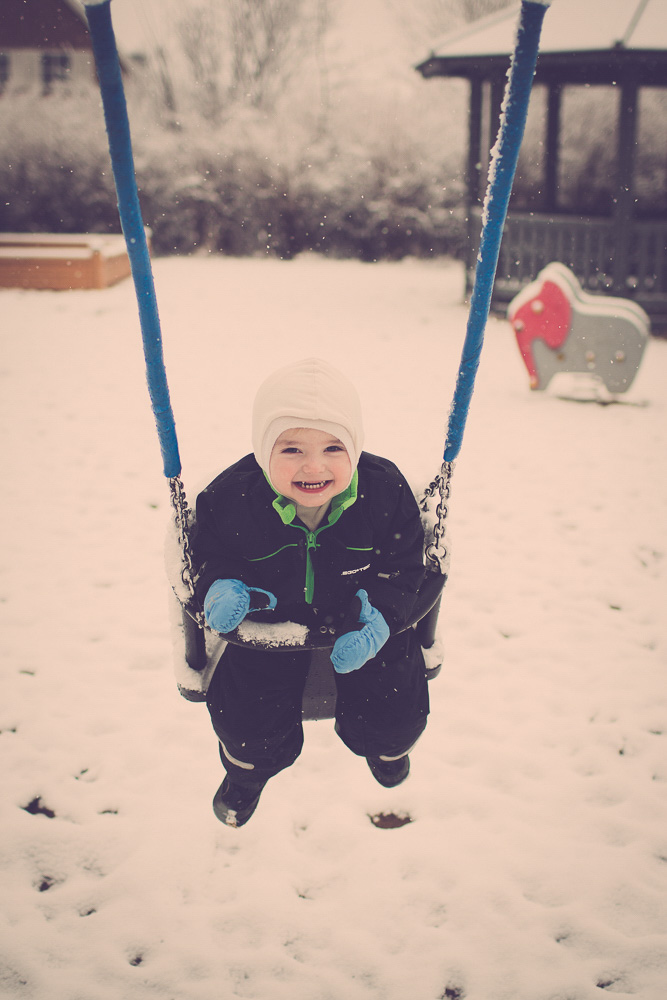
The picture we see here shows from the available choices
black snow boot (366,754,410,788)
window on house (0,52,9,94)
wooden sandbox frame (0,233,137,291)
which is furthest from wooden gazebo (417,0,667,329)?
window on house (0,52,9,94)

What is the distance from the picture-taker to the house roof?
807 inches

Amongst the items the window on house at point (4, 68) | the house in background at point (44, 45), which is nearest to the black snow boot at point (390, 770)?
the house in background at point (44, 45)

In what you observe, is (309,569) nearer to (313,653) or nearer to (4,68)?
(313,653)

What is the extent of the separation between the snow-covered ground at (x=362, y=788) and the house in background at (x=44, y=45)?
71.4ft

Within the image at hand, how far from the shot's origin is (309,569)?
4.97 ft

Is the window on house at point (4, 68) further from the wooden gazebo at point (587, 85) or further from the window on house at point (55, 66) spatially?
the wooden gazebo at point (587, 85)

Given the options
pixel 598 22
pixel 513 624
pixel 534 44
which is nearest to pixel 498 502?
pixel 513 624

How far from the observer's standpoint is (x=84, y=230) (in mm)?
13750

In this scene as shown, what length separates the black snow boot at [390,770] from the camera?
1711 millimetres

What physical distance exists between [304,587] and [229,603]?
21cm

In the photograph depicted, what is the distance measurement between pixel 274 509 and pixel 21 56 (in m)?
26.1

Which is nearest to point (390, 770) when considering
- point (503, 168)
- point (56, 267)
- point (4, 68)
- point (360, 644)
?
point (360, 644)

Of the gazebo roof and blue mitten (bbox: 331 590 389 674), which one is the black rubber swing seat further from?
the gazebo roof

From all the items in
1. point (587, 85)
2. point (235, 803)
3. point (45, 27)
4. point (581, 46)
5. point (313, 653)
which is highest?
point (45, 27)
